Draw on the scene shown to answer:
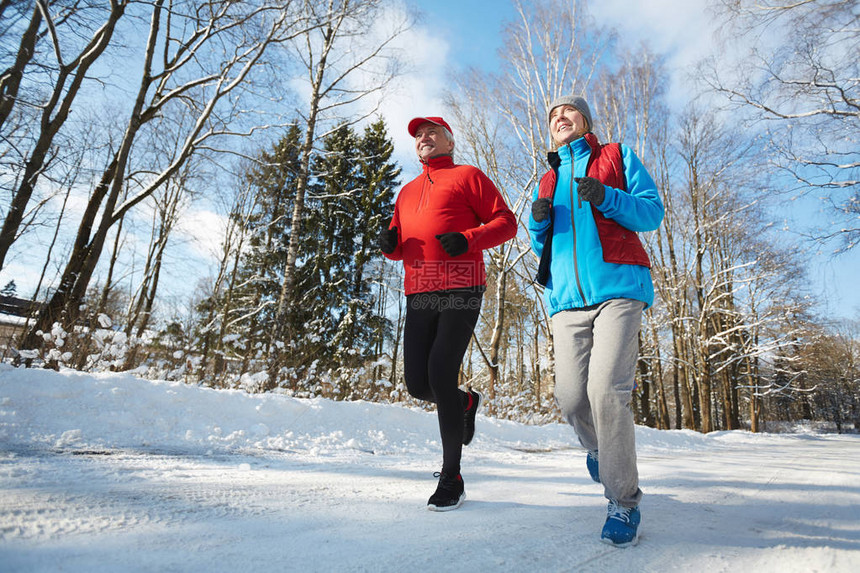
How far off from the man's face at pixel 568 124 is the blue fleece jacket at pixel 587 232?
49 mm

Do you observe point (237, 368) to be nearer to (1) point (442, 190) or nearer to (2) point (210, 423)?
(2) point (210, 423)

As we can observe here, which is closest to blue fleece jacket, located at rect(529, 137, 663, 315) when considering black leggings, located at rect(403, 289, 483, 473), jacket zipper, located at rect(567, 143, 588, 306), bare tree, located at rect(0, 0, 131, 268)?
jacket zipper, located at rect(567, 143, 588, 306)

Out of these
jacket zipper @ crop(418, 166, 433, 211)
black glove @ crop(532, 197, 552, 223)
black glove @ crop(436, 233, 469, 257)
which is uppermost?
jacket zipper @ crop(418, 166, 433, 211)

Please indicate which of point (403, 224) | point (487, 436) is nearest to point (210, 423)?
point (403, 224)

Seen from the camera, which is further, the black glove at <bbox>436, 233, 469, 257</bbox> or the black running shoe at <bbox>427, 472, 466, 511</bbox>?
the black glove at <bbox>436, 233, 469, 257</bbox>

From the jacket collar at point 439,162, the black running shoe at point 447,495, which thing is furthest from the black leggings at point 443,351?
the jacket collar at point 439,162

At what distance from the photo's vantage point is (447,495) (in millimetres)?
1895

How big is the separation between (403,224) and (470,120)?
35.9 feet

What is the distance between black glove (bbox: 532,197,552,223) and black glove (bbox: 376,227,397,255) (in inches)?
32.3

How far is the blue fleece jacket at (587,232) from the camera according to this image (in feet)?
6.12

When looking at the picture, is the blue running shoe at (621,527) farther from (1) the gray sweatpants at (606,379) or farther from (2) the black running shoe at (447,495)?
(2) the black running shoe at (447,495)

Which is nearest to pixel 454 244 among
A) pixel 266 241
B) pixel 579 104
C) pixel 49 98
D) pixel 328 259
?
pixel 579 104

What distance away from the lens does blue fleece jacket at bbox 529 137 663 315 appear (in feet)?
6.12

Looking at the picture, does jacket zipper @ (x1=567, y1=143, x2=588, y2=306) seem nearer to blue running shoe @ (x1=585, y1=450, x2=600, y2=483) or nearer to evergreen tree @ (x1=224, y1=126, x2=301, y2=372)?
blue running shoe @ (x1=585, y1=450, x2=600, y2=483)
